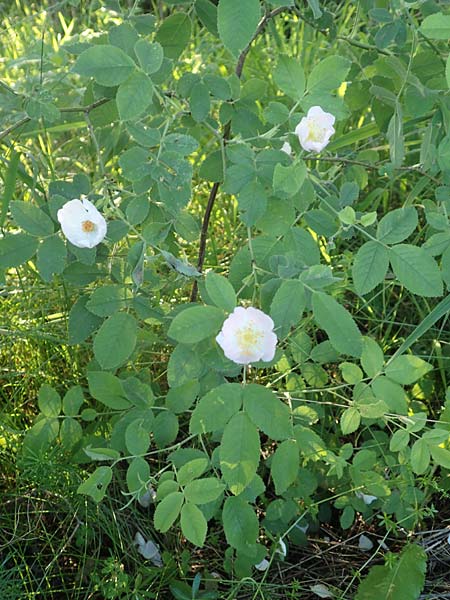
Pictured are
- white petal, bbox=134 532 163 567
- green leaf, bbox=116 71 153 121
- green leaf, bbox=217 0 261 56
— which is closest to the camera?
green leaf, bbox=217 0 261 56

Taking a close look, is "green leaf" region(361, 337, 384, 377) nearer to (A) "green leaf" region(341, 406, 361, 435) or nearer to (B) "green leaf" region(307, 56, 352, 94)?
(A) "green leaf" region(341, 406, 361, 435)

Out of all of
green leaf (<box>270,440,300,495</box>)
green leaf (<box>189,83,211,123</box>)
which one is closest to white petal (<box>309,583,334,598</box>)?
green leaf (<box>270,440,300,495</box>)

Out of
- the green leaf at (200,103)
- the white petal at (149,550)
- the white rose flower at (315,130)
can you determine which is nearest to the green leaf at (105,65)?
the green leaf at (200,103)

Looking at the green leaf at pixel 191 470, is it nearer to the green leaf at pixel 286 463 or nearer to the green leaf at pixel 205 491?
the green leaf at pixel 205 491

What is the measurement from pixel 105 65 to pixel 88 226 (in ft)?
0.76

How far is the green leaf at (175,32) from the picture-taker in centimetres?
145

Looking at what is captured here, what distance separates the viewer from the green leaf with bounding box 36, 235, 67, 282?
129 centimetres

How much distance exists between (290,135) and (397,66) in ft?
0.91

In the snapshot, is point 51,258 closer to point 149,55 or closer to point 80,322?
point 80,322

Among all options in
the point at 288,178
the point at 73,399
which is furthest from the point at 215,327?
the point at 73,399

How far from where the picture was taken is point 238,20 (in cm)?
106

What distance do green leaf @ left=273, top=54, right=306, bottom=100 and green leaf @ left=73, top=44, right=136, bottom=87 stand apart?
234mm

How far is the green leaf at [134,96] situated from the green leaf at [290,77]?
22cm

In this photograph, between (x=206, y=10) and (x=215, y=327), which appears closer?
(x=215, y=327)
